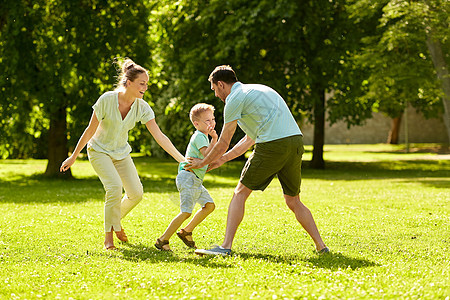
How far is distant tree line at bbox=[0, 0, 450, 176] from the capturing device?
65.5 feet

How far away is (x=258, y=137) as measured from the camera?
6.59 m

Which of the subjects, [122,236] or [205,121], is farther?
[122,236]

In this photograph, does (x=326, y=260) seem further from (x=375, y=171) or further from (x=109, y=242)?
(x=375, y=171)

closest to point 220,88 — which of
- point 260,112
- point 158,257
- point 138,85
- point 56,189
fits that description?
point 260,112

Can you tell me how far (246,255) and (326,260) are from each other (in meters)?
0.90

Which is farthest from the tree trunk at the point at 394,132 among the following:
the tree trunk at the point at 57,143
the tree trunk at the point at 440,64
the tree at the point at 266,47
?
the tree trunk at the point at 57,143

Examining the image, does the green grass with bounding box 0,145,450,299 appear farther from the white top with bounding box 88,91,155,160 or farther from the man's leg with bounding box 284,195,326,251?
the white top with bounding box 88,91,155,160

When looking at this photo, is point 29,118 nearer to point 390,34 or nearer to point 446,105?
point 390,34

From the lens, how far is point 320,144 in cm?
2805

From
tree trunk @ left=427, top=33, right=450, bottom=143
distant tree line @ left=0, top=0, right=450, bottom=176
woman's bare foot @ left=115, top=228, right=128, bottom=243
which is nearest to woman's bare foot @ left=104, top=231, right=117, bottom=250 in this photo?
woman's bare foot @ left=115, top=228, right=128, bottom=243

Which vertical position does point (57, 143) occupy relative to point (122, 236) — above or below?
above

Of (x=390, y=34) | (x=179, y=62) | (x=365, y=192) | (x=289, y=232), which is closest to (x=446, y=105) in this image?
(x=390, y=34)

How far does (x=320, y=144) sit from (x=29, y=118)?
13102mm

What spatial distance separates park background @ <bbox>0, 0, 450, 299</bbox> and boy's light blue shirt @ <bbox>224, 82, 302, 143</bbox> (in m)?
1.39
